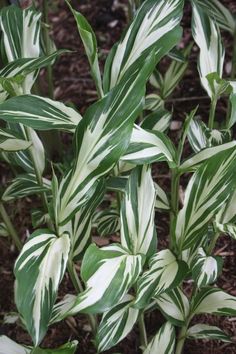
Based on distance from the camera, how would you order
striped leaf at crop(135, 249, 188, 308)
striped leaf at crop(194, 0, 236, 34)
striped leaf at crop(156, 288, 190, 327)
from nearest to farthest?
striped leaf at crop(135, 249, 188, 308) → striped leaf at crop(156, 288, 190, 327) → striped leaf at crop(194, 0, 236, 34)

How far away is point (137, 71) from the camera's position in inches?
26.9

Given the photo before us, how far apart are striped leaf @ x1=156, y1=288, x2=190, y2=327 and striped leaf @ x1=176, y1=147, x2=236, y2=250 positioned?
19cm

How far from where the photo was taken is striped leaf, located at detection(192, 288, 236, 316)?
3.06 ft

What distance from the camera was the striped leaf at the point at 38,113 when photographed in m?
0.73

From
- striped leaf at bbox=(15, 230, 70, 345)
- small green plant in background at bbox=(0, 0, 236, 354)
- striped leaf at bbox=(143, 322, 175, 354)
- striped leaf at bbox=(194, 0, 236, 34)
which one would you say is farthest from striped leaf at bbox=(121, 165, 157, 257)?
striped leaf at bbox=(194, 0, 236, 34)

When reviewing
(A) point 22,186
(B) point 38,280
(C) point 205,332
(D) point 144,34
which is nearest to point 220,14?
(D) point 144,34

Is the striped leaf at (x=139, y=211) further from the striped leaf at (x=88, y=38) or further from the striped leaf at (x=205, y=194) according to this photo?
the striped leaf at (x=88, y=38)

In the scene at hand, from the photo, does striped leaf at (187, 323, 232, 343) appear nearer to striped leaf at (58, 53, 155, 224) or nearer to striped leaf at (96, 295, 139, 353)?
striped leaf at (96, 295, 139, 353)

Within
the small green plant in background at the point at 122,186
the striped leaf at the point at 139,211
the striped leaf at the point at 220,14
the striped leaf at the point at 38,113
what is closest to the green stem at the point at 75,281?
the small green plant in background at the point at 122,186

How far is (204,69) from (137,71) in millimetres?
298

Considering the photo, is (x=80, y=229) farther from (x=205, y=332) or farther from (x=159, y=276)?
(x=205, y=332)

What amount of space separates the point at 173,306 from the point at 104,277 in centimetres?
34

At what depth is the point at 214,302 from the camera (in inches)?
37.8

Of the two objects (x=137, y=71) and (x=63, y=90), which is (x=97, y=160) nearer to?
(x=137, y=71)
